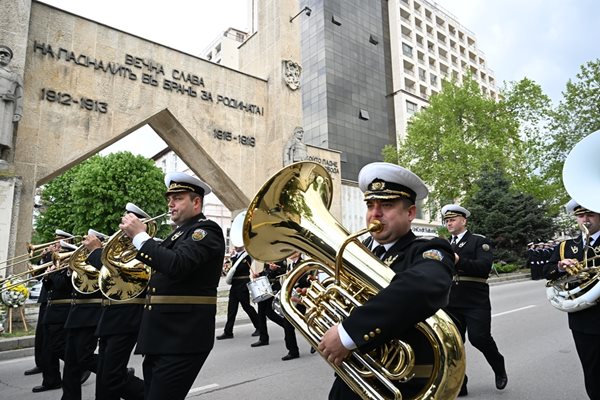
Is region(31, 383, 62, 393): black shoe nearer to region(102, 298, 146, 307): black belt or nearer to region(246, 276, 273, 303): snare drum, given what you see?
region(102, 298, 146, 307): black belt

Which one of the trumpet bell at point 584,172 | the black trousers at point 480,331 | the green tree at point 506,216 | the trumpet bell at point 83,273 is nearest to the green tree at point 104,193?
the green tree at point 506,216

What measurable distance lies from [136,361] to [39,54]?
32.1 feet

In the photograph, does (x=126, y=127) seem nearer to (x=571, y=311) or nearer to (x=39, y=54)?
(x=39, y=54)

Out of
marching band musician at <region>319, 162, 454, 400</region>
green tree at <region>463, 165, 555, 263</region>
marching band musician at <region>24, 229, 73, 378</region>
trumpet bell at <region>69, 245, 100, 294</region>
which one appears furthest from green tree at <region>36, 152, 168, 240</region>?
marching band musician at <region>319, 162, 454, 400</region>

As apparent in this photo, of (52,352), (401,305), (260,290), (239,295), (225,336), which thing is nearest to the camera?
(401,305)

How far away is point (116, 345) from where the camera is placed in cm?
344

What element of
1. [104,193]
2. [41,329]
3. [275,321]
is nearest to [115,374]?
[41,329]

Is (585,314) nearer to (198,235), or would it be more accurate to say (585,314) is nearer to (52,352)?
(198,235)

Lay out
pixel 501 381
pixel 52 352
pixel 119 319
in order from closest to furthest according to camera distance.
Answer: pixel 119 319 → pixel 501 381 → pixel 52 352

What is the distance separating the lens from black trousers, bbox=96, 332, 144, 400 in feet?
10.4

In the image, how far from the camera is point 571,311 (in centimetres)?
329

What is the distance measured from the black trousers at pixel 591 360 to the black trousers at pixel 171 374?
9.55ft

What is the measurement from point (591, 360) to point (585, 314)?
0.34 metres

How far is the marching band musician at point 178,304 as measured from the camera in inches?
104
